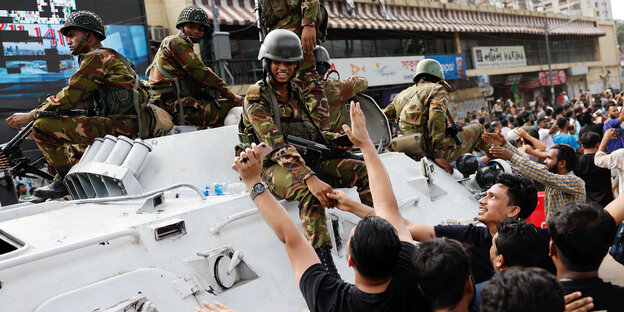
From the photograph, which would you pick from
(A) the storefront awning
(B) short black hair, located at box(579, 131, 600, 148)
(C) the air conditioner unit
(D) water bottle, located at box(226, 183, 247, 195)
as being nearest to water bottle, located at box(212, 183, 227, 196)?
(D) water bottle, located at box(226, 183, 247, 195)

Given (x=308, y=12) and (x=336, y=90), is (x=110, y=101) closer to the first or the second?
(x=308, y=12)

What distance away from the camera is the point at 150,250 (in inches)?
110

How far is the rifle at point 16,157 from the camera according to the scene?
4.41 m

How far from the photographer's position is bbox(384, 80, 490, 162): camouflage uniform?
604 centimetres

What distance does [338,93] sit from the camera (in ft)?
17.1

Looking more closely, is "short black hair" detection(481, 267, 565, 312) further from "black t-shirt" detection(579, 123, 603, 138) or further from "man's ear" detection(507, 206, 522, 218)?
"black t-shirt" detection(579, 123, 603, 138)

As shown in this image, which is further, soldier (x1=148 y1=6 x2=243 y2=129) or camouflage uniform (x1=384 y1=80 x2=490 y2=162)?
camouflage uniform (x1=384 y1=80 x2=490 y2=162)

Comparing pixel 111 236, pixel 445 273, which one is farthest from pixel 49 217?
pixel 445 273

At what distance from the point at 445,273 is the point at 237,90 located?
49.6 ft

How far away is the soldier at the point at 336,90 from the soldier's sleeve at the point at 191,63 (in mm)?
972

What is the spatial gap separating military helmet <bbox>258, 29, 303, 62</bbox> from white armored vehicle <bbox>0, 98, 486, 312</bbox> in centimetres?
85

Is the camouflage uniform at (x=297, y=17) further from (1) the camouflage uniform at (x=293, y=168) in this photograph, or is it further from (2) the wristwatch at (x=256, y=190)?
(2) the wristwatch at (x=256, y=190)

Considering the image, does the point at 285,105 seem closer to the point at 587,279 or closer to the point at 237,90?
the point at 587,279

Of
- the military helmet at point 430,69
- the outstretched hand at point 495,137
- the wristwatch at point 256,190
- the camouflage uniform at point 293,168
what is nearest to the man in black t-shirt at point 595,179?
the military helmet at point 430,69
